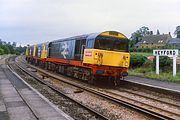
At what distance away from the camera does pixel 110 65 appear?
1747cm

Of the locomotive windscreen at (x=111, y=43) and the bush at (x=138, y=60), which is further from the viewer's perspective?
the bush at (x=138, y=60)

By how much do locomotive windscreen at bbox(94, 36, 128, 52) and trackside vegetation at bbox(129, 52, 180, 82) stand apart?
4053mm

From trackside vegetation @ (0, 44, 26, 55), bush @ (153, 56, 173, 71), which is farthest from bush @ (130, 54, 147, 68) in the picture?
trackside vegetation @ (0, 44, 26, 55)

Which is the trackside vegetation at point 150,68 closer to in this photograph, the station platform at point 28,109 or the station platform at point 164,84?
the station platform at point 164,84

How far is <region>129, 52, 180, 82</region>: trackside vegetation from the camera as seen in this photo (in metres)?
20.9

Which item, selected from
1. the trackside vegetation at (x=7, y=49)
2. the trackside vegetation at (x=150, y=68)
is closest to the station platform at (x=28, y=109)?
the trackside vegetation at (x=150, y=68)

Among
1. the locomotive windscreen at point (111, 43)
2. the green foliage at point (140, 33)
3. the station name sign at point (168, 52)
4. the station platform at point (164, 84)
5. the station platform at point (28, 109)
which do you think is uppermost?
the green foliage at point (140, 33)

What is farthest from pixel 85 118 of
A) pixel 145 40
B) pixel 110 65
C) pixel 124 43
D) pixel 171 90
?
pixel 145 40

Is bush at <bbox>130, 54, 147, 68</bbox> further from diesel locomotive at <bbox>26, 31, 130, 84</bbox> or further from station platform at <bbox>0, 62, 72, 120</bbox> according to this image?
station platform at <bbox>0, 62, 72, 120</bbox>

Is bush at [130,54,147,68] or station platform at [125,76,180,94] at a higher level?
bush at [130,54,147,68]

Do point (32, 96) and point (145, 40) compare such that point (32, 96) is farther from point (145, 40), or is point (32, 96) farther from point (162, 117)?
point (145, 40)

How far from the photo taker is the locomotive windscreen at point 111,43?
1738 cm

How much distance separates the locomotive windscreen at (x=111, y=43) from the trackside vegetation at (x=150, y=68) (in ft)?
13.3

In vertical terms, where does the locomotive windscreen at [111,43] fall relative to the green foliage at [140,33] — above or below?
below
